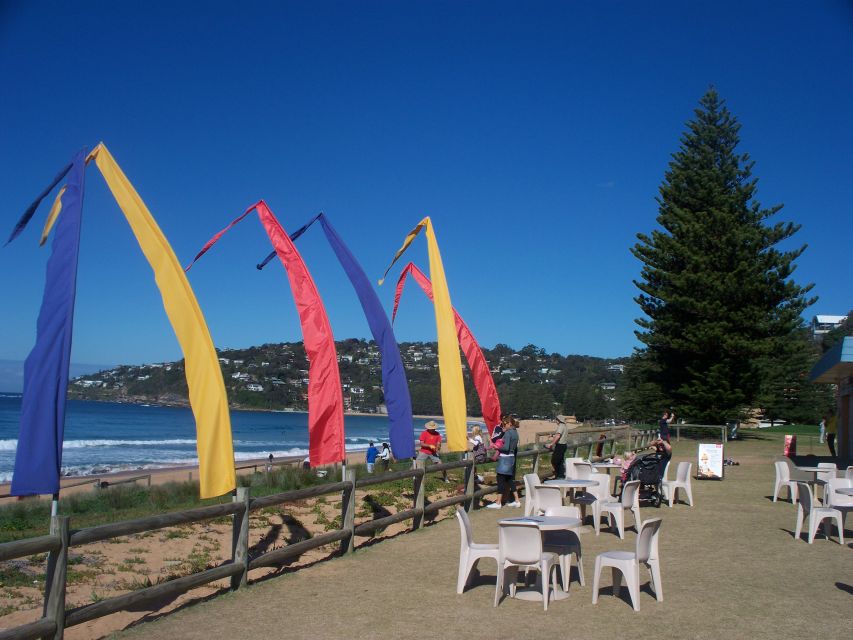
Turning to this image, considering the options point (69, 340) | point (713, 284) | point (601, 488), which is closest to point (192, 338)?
point (69, 340)

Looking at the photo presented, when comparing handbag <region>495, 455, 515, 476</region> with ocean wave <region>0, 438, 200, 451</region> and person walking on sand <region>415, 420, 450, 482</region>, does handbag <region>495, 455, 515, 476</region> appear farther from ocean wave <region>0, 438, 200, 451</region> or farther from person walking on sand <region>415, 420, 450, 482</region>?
ocean wave <region>0, 438, 200, 451</region>

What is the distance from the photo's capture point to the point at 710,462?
1864 cm

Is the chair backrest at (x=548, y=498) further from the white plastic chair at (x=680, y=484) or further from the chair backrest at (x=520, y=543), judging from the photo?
the white plastic chair at (x=680, y=484)

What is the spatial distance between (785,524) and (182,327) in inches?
371

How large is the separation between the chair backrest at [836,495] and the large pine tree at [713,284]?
24.8 meters

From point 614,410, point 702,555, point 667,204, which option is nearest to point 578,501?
point 702,555

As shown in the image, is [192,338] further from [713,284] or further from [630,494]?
[713,284]

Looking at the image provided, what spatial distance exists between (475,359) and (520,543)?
8.98 metres

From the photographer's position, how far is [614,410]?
115 meters

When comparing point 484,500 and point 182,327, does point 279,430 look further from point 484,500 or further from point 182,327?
point 182,327

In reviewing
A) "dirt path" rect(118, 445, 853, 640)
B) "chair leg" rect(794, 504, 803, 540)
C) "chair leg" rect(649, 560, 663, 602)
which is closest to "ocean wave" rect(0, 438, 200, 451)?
"dirt path" rect(118, 445, 853, 640)

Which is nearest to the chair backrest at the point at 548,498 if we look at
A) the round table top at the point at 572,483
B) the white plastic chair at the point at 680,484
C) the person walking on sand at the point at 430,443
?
the round table top at the point at 572,483

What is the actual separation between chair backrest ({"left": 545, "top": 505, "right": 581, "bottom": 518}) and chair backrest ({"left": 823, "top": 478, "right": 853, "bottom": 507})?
394 centimetres

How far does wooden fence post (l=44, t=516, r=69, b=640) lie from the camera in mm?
5688
